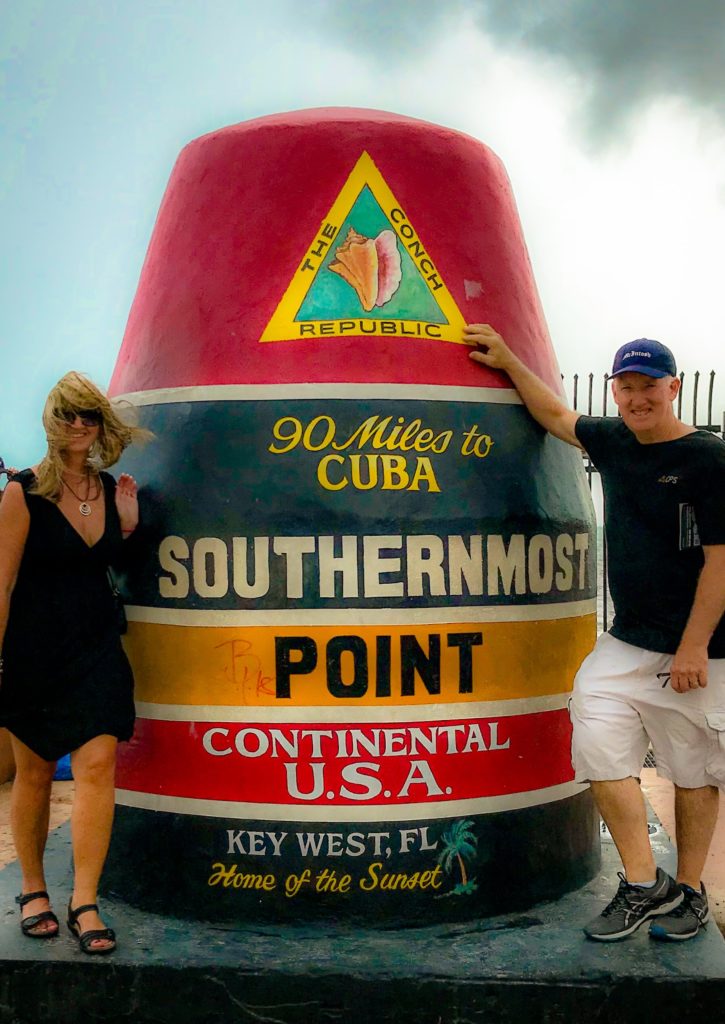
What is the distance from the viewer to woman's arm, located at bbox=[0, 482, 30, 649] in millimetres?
3529

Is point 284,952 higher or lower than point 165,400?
lower

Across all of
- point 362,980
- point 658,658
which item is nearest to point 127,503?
point 362,980

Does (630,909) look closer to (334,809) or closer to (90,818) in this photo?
(334,809)

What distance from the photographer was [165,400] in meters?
4.11

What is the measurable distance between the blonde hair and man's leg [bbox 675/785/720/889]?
2295 mm

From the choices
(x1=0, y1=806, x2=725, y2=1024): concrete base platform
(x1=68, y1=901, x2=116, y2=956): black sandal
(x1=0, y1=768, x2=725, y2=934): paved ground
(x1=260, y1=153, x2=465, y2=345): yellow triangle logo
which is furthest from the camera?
(x1=0, y1=768, x2=725, y2=934): paved ground

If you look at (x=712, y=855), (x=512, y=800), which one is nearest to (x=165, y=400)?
(x=512, y=800)

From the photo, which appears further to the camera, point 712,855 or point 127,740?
point 712,855

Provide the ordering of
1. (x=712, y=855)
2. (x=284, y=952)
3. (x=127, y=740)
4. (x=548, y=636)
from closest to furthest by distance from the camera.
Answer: (x=284, y=952) < (x=127, y=740) < (x=548, y=636) < (x=712, y=855)

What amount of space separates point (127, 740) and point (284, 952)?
0.89 m

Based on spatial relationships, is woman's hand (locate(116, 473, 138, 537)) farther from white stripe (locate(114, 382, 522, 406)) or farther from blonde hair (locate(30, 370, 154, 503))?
white stripe (locate(114, 382, 522, 406))

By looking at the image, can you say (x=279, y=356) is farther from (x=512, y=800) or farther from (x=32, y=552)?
(x=512, y=800)

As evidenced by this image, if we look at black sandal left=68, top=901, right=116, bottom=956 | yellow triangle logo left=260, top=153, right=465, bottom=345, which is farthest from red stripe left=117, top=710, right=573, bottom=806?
yellow triangle logo left=260, top=153, right=465, bottom=345

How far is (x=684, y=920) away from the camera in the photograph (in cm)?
363
